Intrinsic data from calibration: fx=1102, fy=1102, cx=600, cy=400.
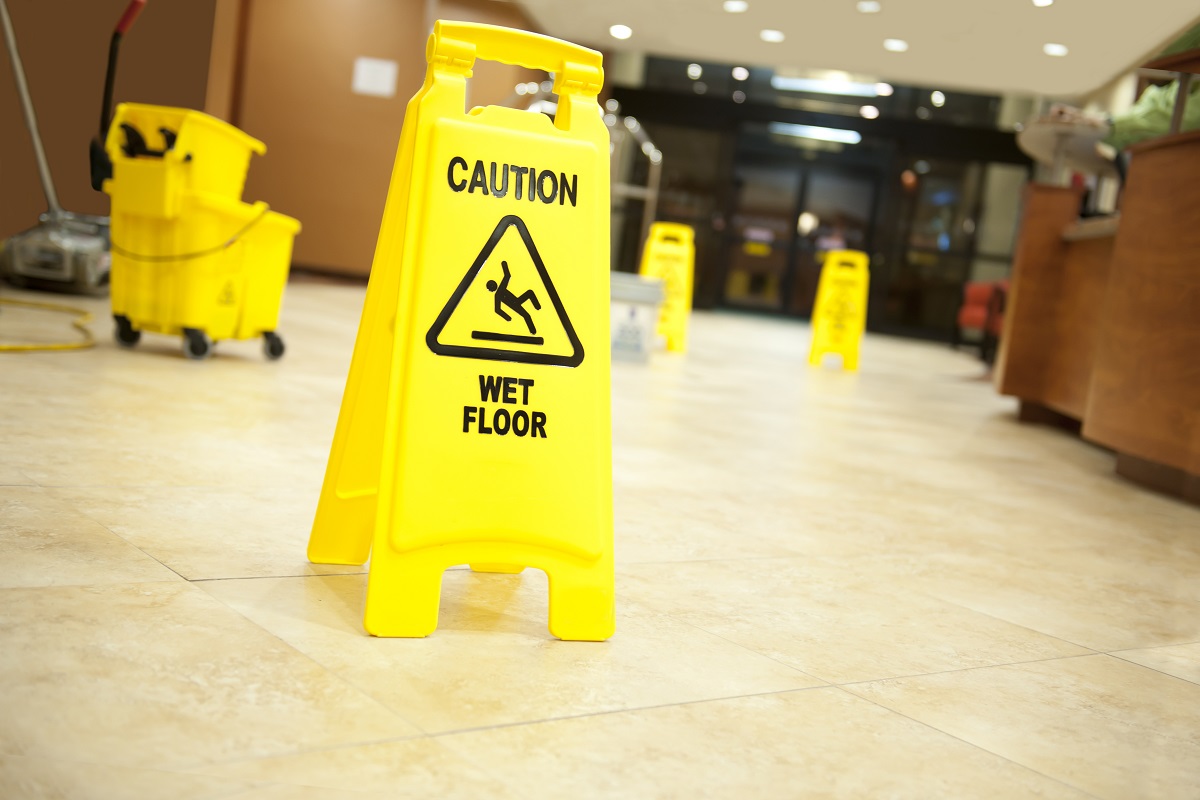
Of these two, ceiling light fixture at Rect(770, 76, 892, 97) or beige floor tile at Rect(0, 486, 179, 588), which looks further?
ceiling light fixture at Rect(770, 76, 892, 97)

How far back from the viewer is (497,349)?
148cm

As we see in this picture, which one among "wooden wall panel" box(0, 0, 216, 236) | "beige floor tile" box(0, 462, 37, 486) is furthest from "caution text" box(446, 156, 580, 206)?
→ "wooden wall panel" box(0, 0, 216, 236)

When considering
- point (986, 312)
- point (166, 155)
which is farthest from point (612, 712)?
point (986, 312)

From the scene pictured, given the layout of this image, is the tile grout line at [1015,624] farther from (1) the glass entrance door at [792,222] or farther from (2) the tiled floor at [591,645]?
(1) the glass entrance door at [792,222]

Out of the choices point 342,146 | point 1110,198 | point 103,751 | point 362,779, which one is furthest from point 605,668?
point 1110,198

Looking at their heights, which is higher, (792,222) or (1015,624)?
(792,222)

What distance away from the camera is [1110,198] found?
11.4 metres

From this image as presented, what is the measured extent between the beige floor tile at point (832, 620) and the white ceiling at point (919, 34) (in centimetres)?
913

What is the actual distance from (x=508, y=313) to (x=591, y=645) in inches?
18.0

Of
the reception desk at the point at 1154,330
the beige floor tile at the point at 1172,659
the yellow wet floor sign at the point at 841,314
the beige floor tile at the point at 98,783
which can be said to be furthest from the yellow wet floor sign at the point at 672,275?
the beige floor tile at the point at 98,783

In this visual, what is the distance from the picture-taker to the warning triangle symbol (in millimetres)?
1450

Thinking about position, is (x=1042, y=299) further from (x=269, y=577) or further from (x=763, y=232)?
(x=763, y=232)

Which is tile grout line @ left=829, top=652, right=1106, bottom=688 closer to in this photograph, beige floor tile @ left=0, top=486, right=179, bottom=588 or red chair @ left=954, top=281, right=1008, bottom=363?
beige floor tile @ left=0, top=486, right=179, bottom=588

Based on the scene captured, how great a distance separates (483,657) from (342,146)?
10.2m
